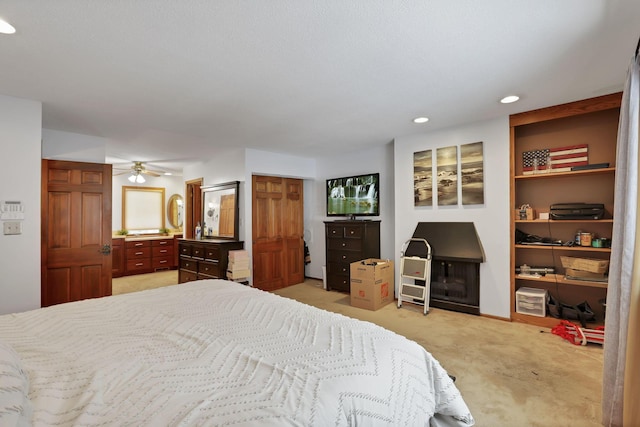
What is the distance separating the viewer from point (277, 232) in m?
5.30

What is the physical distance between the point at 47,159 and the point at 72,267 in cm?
132

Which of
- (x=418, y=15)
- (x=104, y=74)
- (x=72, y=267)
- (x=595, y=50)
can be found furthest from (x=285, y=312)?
(x=72, y=267)

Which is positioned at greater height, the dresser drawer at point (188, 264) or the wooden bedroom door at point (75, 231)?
the wooden bedroom door at point (75, 231)

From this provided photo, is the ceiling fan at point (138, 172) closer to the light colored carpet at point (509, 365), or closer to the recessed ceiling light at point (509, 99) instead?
the light colored carpet at point (509, 365)

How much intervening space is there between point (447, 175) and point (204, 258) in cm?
390

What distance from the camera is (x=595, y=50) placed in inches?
81.5

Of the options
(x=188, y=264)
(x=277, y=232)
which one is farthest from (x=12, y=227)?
(x=277, y=232)

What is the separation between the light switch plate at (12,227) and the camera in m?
2.68

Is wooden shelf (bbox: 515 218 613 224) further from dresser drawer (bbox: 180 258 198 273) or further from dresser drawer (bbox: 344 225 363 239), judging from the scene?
dresser drawer (bbox: 180 258 198 273)

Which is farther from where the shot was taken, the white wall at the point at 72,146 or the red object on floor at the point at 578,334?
the white wall at the point at 72,146

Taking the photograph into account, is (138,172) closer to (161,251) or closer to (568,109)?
(161,251)

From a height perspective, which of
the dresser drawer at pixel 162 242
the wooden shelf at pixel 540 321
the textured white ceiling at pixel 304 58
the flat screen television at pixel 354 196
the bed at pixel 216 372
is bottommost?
the wooden shelf at pixel 540 321

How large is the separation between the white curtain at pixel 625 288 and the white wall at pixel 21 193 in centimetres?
449

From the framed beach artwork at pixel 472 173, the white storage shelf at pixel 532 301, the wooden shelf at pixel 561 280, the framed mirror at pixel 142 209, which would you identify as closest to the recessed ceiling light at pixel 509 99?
the framed beach artwork at pixel 472 173
